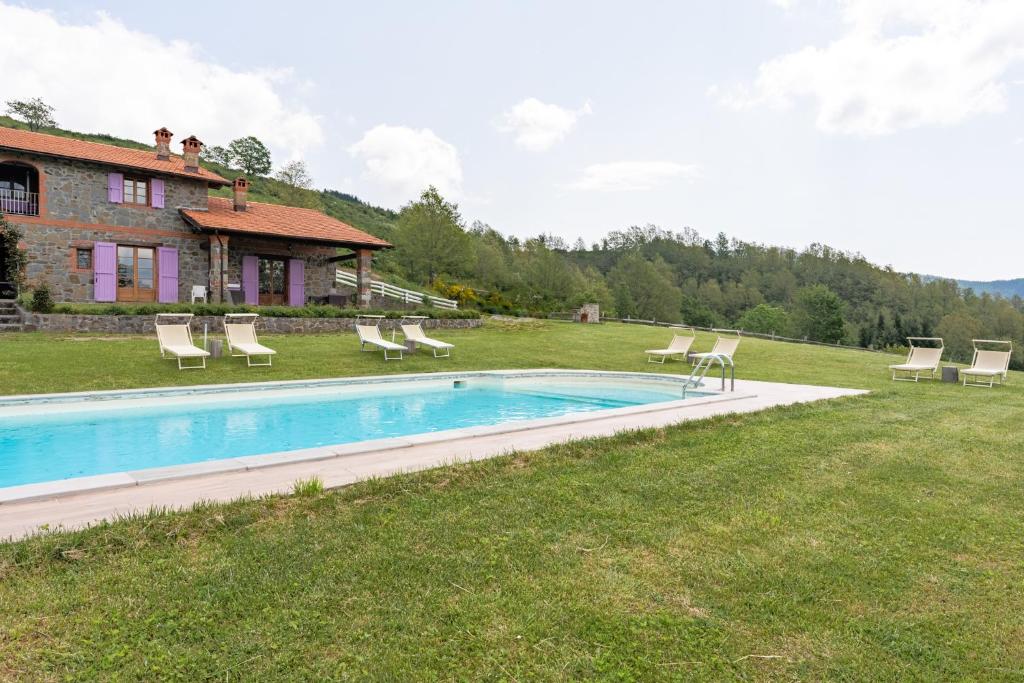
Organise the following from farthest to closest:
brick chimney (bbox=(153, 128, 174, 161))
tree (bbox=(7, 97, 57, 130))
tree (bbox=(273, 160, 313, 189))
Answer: tree (bbox=(7, 97, 57, 130)) → tree (bbox=(273, 160, 313, 189)) → brick chimney (bbox=(153, 128, 174, 161))

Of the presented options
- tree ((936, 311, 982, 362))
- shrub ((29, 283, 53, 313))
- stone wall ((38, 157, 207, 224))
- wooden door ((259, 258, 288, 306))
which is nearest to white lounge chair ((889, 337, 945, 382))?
shrub ((29, 283, 53, 313))

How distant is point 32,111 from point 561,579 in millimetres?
68765

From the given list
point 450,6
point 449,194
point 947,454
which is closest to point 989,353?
point 947,454

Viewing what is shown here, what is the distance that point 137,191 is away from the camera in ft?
65.2

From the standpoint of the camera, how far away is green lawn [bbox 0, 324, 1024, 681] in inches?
84.5

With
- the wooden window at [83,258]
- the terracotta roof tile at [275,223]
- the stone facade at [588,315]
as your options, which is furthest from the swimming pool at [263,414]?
the stone facade at [588,315]

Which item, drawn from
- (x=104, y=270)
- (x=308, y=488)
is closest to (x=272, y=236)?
(x=104, y=270)

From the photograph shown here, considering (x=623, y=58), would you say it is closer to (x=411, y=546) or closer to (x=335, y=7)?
(x=335, y=7)

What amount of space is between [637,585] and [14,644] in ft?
8.21

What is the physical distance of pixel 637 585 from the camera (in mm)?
2715

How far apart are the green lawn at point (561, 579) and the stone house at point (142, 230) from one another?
18413 millimetres

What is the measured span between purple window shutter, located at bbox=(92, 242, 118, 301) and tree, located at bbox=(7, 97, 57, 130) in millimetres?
45465

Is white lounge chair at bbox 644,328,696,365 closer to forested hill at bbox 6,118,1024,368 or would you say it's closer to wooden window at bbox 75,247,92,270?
wooden window at bbox 75,247,92,270

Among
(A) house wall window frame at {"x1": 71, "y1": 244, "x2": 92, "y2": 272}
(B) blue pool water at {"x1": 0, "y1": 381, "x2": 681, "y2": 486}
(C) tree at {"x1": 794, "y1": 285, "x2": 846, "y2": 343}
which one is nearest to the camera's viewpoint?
(B) blue pool water at {"x1": 0, "y1": 381, "x2": 681, "y2": 486}
